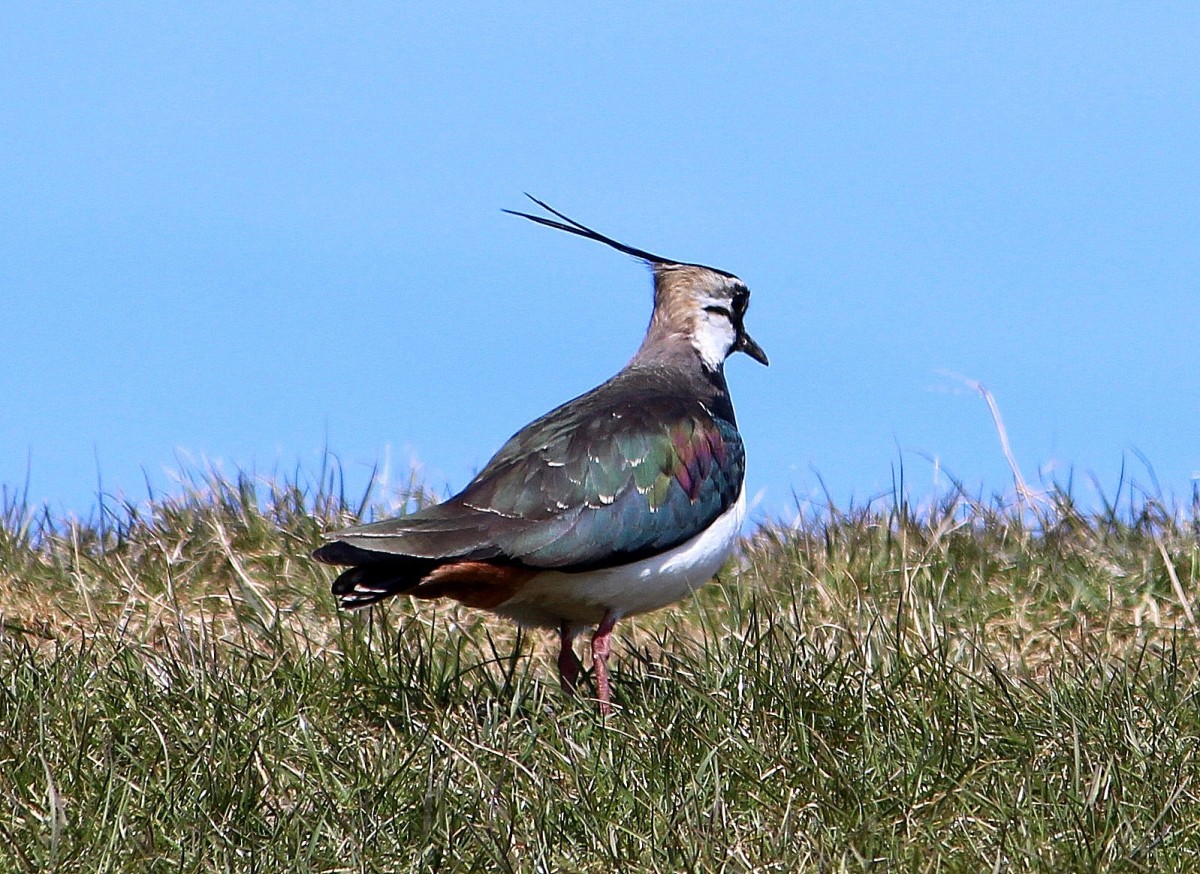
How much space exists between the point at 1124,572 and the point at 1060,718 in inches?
81.2

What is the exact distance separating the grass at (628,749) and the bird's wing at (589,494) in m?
0.38

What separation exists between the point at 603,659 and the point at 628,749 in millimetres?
906

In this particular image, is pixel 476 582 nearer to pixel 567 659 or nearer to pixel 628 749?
pixel 567 659

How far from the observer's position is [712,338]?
680 cm

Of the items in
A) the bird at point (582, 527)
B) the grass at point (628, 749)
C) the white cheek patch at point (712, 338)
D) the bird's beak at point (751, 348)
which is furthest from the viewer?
the bird's beak at point (751, 348)

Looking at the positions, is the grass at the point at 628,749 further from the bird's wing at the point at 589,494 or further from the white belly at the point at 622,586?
the bird's wing at the point at 589,494

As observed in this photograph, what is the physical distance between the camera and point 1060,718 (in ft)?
15.3

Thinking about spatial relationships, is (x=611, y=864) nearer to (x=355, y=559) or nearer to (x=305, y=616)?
(x=355, y=559)

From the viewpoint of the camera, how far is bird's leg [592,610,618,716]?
5.29 metres

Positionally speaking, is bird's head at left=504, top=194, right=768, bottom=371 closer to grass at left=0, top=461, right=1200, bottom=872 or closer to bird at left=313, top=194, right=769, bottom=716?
bird at left=313, top=194, right=769, bottom=716

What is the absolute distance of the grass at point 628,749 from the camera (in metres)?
4.09

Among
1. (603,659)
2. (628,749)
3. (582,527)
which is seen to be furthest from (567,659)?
(628,749)

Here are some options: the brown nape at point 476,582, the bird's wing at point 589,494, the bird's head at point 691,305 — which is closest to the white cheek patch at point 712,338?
the bird's head at point 691,305

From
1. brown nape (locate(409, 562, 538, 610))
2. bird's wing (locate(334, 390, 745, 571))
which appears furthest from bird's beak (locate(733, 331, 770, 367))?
brown nape (locate(409, 562, 538, 610))
